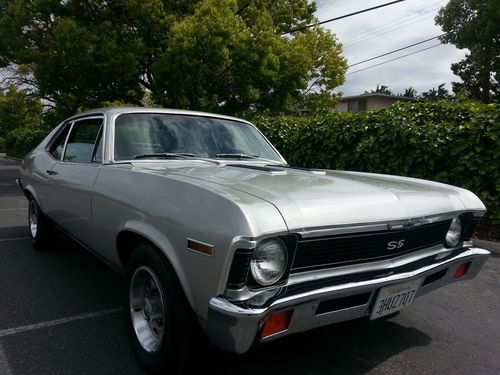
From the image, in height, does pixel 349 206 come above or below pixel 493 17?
below

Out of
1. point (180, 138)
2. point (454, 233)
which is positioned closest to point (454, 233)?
point (454, 233)

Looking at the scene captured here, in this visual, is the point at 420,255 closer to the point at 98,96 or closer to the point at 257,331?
the point at 257,331

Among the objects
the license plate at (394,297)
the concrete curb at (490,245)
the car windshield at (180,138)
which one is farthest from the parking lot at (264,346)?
the concrete curb at (490,245)

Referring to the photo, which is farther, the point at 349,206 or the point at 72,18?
the point at 72,18

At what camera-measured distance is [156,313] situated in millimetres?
2523

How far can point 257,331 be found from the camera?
6.23ft

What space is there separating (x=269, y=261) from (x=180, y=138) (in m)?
1.80

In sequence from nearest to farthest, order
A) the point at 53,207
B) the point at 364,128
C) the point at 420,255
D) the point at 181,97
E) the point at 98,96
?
the point at 420,255
the point at 53,207
the point at 364,128
the point at 181,97
the point at 98,96

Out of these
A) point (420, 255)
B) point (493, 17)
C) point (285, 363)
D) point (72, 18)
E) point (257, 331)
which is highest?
point (493, 17)

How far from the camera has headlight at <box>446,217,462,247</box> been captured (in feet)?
9.37

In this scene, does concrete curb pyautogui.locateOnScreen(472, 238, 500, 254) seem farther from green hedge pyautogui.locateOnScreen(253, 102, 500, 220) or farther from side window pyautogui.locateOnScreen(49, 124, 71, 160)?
side window pyautogui.locateOnScreen(49, 124, 71, 160)

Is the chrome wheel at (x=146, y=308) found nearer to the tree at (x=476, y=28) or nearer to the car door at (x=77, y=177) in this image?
the car door at (x=77, y=177)

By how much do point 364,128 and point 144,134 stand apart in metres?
5.01

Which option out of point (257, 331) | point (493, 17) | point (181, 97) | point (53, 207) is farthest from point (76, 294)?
point (493, 17)
